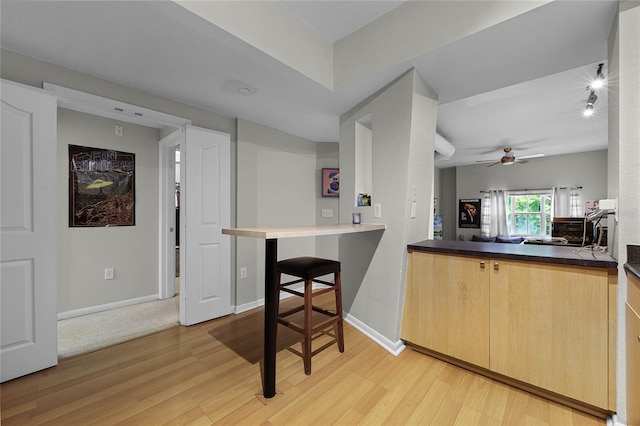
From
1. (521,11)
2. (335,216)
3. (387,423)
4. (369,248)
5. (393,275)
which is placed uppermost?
(521,11)

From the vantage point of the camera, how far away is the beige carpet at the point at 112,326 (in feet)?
7.62

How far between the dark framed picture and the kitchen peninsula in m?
5.73

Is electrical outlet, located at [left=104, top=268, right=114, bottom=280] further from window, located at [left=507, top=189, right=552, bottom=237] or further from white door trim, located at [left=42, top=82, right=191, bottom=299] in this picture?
window, located at [left=507, top=189, right=552, bottom=237]

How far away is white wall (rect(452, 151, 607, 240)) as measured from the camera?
18.2ft

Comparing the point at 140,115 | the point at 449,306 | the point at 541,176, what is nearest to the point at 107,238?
the point at 140,115

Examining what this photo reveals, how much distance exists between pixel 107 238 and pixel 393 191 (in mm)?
3286

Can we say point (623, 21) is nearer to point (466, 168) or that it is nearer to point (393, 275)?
point (393, 275)

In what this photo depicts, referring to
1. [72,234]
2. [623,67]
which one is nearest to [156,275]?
[72,234]

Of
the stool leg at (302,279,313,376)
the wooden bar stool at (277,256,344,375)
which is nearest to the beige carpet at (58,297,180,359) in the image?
the wooden bar stool at (277,256,344,375)

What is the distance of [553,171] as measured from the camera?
5992mm

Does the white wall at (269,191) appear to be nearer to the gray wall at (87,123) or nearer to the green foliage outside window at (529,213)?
the gray wall at (87,123)

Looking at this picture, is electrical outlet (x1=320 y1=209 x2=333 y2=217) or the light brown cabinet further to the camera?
electrical outlet (x1=320 y1=209 x2=333 y2=217)

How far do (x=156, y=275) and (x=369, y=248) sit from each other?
9.46ft

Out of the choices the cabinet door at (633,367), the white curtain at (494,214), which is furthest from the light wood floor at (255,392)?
the white curtain at (494,214)
